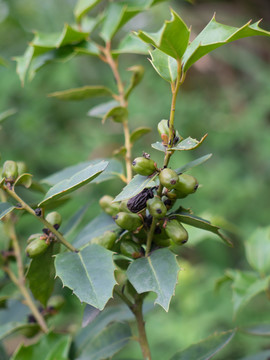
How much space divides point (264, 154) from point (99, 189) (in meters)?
1.15

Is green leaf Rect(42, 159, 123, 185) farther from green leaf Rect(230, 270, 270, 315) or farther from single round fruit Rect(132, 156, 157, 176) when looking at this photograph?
green leaf Rect(230, 270, 270, 315)

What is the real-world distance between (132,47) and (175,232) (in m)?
0.46

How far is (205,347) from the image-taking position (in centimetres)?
69

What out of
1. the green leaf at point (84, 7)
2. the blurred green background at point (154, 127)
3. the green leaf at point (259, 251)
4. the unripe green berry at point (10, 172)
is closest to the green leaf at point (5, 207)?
the unripe green berry at point (10, 172)

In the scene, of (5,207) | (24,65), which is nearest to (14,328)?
(5,207)

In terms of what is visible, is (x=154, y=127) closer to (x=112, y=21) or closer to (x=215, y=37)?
(x=112, y=21)

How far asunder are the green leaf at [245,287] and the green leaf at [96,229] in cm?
33

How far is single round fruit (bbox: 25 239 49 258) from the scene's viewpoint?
0.61 m

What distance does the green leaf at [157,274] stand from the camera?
1.85 feet

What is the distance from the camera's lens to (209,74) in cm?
402

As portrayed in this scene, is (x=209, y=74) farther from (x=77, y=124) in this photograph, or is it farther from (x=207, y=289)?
(x=207, y=289)

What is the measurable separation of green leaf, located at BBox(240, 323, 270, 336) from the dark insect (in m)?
0.34

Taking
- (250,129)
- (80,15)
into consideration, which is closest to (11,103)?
(250,129)

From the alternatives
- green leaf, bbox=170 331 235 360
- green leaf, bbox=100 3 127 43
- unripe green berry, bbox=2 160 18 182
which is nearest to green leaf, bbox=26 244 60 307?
unripe green berry, bbox=2 160 18 182
